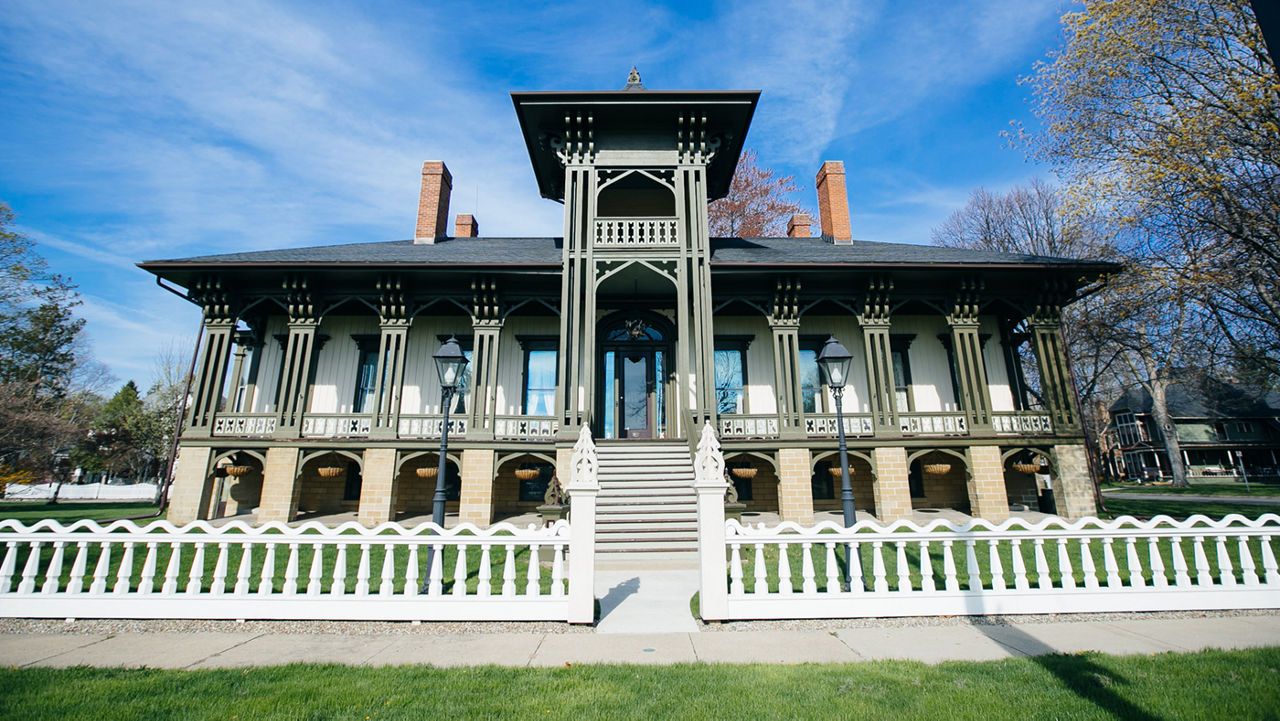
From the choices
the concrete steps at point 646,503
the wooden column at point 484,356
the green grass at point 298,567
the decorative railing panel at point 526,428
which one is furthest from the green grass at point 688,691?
the wooden column at point 484,356

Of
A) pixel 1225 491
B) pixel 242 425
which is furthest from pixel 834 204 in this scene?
pixel 1225 491

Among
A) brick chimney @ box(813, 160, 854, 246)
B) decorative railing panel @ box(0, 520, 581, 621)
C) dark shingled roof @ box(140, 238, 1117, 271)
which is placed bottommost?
decorative railing panel @ box(0, 520, 581, 621)

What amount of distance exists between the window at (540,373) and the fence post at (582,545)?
949 cm

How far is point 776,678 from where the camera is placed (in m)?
3.68

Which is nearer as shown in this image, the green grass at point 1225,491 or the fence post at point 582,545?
the fence post at point 582,545

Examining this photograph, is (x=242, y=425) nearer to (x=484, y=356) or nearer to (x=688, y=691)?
(x=484, y=356)

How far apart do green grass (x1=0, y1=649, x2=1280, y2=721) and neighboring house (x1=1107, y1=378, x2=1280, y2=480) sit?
4966cm

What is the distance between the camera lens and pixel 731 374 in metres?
15.1

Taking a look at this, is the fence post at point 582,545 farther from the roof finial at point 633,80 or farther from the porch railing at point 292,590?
the roof finial at point 633,80

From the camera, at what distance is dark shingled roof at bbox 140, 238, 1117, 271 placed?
13000 mm

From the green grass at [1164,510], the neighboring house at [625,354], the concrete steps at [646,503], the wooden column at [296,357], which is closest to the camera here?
the concrete steps at [646,503]

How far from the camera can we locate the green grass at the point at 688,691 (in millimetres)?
3123

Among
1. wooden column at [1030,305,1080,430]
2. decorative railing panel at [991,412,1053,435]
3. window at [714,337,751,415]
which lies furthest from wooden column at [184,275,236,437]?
wooden column at [1030,305,1080,430]

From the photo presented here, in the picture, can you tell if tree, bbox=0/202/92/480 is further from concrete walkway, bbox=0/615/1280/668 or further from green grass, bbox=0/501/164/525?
concrete walkway, bbox=0/615/1280/668
